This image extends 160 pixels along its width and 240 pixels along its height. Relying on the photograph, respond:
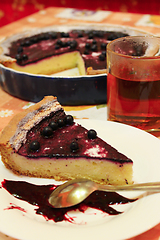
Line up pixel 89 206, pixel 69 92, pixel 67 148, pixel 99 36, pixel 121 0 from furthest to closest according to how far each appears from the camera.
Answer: pixel 121 0 → pixel 99 36 → pixel 69 92 → pixel 67 148 → pixel 89 206

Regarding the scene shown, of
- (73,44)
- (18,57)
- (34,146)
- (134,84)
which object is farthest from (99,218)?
(73,44)

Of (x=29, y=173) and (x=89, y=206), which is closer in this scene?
(x=89, y=206)

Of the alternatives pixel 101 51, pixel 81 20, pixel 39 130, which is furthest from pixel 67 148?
pixel 81 20

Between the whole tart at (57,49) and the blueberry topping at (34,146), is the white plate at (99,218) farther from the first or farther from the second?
the whole tart at (57,49)

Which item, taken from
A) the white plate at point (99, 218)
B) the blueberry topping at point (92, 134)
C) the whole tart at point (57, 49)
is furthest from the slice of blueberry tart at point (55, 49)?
the white plate at point (99, 218)

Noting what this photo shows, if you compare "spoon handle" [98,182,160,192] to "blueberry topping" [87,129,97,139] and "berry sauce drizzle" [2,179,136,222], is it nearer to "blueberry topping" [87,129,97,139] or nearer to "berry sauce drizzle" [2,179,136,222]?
"berry sauce drizzle" [2,179,136,222]

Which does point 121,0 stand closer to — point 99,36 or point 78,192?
point 99,36
